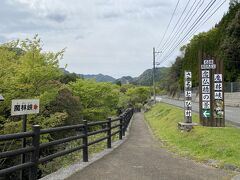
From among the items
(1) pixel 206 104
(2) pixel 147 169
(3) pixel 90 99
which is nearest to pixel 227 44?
(3) pixel 90 99

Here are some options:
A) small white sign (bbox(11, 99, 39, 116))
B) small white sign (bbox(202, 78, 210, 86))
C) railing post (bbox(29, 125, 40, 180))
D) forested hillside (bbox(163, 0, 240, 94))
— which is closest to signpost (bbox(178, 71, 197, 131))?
small white sign (bbox(202, 78, 210, 86))

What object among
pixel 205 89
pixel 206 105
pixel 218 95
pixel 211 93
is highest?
pixel 205 89

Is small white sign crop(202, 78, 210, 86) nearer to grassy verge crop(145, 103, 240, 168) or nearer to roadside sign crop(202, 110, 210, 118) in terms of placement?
roadside sign crop(202, 110, 210, 118)

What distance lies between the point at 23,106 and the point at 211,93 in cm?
1148

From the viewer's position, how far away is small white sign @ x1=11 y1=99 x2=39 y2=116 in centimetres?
735

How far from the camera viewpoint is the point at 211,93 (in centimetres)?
1691

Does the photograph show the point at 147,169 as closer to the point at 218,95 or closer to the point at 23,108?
the point at 23,108

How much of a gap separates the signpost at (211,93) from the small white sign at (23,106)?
35.3ft

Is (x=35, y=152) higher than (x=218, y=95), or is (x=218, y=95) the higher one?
(x=218, y=95)

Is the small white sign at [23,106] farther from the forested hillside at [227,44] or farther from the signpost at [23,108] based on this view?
the forested hillside at [227,44]

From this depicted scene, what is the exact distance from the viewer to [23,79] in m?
20.0

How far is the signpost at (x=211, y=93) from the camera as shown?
1673 cm

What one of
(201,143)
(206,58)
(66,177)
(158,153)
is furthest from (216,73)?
(66,177)

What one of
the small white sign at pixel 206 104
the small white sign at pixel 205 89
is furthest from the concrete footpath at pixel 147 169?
the small white sign at pixel 205 89
